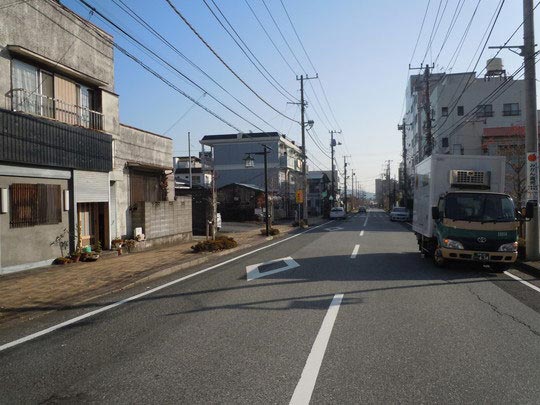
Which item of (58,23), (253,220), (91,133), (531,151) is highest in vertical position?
(58,23)

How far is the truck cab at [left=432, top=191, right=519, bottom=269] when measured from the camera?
11766 millimetres

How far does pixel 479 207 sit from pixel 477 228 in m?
0.71

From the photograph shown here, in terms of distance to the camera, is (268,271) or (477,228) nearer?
(477,228)

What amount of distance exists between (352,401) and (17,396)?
3.03 meters

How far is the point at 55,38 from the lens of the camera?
14039 mm

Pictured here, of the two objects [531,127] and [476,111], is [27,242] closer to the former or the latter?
[531,127]

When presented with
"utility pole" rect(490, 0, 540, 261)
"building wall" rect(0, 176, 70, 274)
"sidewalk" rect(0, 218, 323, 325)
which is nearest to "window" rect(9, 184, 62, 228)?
"building wall" rect(0, 176, 70, 274)

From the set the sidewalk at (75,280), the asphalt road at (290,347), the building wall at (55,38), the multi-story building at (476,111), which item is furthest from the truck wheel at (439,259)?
the multi-story building at (476,111)

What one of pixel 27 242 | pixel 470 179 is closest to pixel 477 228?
pixel 470 179

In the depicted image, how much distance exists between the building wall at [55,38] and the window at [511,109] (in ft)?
161

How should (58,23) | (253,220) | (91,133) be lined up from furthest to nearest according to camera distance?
(253,220), (91,133), (58,23)

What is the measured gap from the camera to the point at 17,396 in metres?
4.40

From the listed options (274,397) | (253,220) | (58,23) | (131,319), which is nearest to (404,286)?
(131,319)

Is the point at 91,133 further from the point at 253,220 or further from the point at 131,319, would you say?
the point at 253,220
